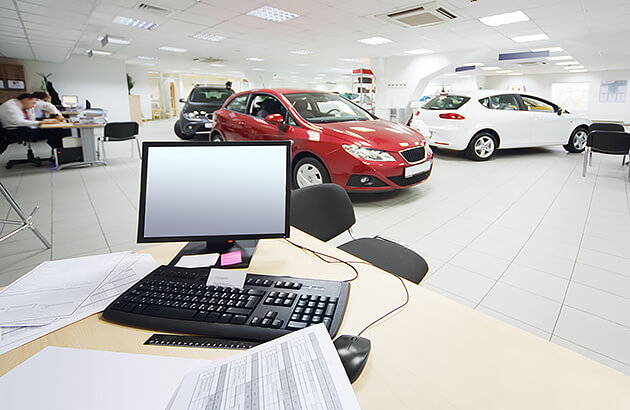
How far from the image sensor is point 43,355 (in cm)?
68

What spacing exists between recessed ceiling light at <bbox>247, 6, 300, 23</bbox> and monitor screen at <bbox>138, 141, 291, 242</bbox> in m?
5.91

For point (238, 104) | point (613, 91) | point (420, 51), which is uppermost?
point (420, 51)

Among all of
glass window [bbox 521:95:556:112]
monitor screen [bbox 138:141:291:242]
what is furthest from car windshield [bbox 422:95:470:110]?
monitor screen [bbox 138:141:291:242]

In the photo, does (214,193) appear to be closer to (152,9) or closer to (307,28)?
(152,9)

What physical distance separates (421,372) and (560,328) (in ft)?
5.29

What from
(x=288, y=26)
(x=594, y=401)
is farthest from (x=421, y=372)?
(x=288, y=26)

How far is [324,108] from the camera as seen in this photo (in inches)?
169

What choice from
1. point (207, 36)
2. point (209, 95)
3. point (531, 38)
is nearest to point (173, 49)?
point (207, 36)

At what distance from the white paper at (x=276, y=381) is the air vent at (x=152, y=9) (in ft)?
23.1

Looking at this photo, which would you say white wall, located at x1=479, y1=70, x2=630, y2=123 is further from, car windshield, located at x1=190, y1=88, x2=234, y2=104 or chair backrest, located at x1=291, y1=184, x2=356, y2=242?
chair backrest, located at x1=291, y1=184, x2=356, y2=242

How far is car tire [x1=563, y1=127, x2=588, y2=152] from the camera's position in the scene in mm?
6970

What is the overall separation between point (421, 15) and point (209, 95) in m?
5.16

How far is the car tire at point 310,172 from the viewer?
3.78m

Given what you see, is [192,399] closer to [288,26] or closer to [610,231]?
[610,231]
